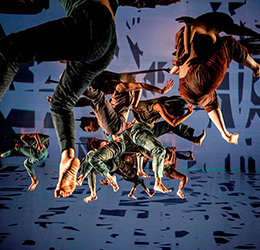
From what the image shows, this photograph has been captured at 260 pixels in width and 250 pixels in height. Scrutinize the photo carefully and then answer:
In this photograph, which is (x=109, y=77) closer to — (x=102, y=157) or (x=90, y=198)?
(x=102, y=157)

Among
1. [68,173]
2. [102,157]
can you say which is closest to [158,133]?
[102,157]

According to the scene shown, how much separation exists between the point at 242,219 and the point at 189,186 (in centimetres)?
181

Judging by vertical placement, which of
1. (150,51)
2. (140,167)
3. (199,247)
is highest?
(150,51)

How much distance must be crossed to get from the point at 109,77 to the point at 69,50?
7.79 feet

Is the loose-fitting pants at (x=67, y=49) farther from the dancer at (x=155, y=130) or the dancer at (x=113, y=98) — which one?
the dancer at (x=155, y=130)

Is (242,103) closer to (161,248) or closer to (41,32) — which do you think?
(161,248)

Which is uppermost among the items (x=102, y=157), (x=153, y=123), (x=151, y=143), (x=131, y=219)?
(x=153, y=123)

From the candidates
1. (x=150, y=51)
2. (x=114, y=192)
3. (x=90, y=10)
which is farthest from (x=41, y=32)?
(x=150, y=51)

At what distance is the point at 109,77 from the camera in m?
3.48

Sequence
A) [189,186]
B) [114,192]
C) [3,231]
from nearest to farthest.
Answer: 1. [3,231]
2. [114,192]
3. [189,186]

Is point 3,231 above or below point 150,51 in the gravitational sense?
below

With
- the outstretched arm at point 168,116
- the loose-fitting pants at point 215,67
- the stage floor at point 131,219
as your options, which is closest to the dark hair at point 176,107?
the outstretched arm at point 168,116

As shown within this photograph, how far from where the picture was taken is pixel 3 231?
2.96 m

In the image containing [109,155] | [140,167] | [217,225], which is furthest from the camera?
[140,167]
